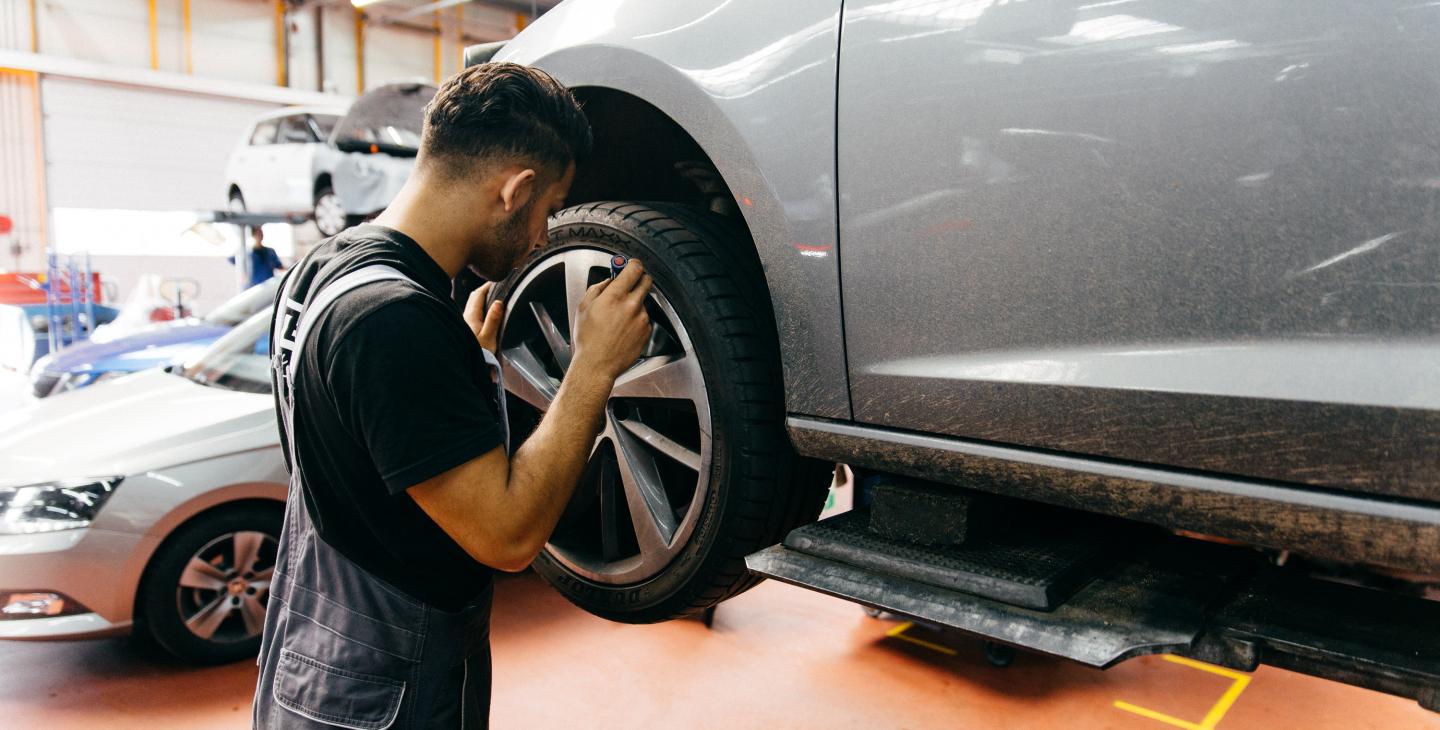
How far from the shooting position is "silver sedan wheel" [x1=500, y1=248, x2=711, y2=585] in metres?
1.43

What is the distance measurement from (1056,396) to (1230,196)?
273 millimetres

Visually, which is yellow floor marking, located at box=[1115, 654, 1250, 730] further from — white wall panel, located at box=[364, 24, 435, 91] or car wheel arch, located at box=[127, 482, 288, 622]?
white wall panel, located at box=[364, 24, 435, 91]

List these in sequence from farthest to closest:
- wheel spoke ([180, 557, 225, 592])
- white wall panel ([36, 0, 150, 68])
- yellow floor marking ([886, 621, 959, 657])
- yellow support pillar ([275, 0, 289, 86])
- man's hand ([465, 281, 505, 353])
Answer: yellow support pillar ([275, 0, 289, 86]) < white wall panel ([36, 0, 150, 68]) < yellow floor marking ([886, 621, 959, 657]) < wheel spoke ([180, 557, 225, 592]) < man's hand ([465, 281, 505, 353])

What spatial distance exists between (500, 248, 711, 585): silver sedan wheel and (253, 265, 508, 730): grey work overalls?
26 cm

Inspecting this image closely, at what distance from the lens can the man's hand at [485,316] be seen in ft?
5.53

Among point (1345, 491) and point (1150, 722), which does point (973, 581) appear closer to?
point (1345, 491)

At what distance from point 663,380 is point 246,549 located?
2.36 meters

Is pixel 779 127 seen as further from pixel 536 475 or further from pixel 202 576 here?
pixel 202 576

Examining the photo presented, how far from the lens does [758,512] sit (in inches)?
54.5

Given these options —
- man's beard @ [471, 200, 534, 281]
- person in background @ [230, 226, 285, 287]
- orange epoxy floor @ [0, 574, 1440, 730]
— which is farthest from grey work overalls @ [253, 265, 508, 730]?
person in background @ [230, 226, 285, 287]

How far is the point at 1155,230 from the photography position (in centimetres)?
98

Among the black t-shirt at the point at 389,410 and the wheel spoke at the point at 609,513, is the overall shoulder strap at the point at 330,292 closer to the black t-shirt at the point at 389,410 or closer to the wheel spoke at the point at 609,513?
the black t-shirt at the point at 389,410

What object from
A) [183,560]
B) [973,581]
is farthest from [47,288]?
[973,581]

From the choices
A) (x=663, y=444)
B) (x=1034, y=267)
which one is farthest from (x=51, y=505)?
(x=1034, y=267)
